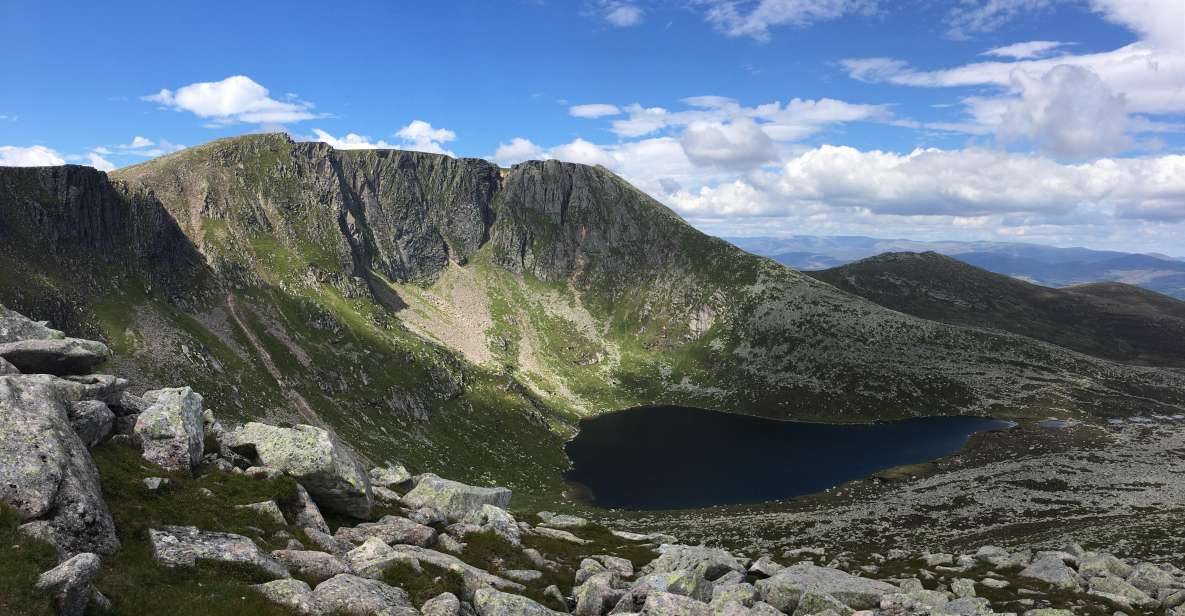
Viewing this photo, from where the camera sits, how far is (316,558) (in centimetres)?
2264

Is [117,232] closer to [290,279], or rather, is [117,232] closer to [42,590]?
[290,279]

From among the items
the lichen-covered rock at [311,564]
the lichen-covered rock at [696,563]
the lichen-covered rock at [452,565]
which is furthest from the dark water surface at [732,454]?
the lichen-covered rock at [311,564]

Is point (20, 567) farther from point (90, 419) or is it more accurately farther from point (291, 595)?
point (90, 419)

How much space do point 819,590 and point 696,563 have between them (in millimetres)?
9224

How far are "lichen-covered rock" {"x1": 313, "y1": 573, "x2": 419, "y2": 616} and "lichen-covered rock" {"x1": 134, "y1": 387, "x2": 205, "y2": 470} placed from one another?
13478 millimetres

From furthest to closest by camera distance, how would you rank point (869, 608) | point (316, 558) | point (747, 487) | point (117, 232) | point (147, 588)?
Result: point (117, 232), point (747, 487), point (869, 608), point (316, 558), point (147, 588)

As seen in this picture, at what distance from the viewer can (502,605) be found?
22.8 m

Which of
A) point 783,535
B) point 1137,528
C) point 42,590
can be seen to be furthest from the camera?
point 783,535

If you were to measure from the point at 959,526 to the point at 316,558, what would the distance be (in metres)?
103

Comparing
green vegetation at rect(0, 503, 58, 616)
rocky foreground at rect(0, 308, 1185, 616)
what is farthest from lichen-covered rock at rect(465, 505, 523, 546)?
green vegetation at rect(0, 503, 58, 616)

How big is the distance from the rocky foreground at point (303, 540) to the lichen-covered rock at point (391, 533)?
0.38ft

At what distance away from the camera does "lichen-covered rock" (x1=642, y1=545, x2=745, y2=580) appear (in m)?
37.0

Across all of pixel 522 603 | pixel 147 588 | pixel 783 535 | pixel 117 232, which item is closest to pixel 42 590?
pixel 147 588

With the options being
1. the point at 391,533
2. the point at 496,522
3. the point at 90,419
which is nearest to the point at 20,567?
the point at 90,419
